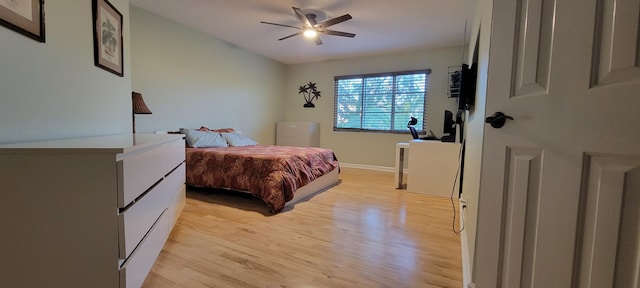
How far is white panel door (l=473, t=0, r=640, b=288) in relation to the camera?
2.24ft

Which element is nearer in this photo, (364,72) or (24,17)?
(24,17)

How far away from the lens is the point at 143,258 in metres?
1.32

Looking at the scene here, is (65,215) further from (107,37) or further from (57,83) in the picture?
(107,37)

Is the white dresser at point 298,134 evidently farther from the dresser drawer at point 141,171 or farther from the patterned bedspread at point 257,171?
the dresser drawer at point 141,171

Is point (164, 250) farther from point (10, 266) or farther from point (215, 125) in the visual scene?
point (215, 125)

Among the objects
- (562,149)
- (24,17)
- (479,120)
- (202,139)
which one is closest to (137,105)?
(202,139)

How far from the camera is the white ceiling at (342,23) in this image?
9.48 ft

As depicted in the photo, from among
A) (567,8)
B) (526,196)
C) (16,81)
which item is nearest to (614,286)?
(526,196)

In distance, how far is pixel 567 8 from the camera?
30.7 inches

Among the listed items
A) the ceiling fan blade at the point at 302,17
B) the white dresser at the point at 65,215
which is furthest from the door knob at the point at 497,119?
the ceiling fan blade at the point at 302,17

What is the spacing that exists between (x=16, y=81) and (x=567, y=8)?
7.26 ft

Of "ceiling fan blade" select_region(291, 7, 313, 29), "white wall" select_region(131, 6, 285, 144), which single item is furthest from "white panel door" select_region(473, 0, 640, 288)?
"white wall" select_region(131, 6, 285, 144)

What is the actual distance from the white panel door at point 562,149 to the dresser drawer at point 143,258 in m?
1.47

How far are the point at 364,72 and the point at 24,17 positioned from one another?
15.0 ft
